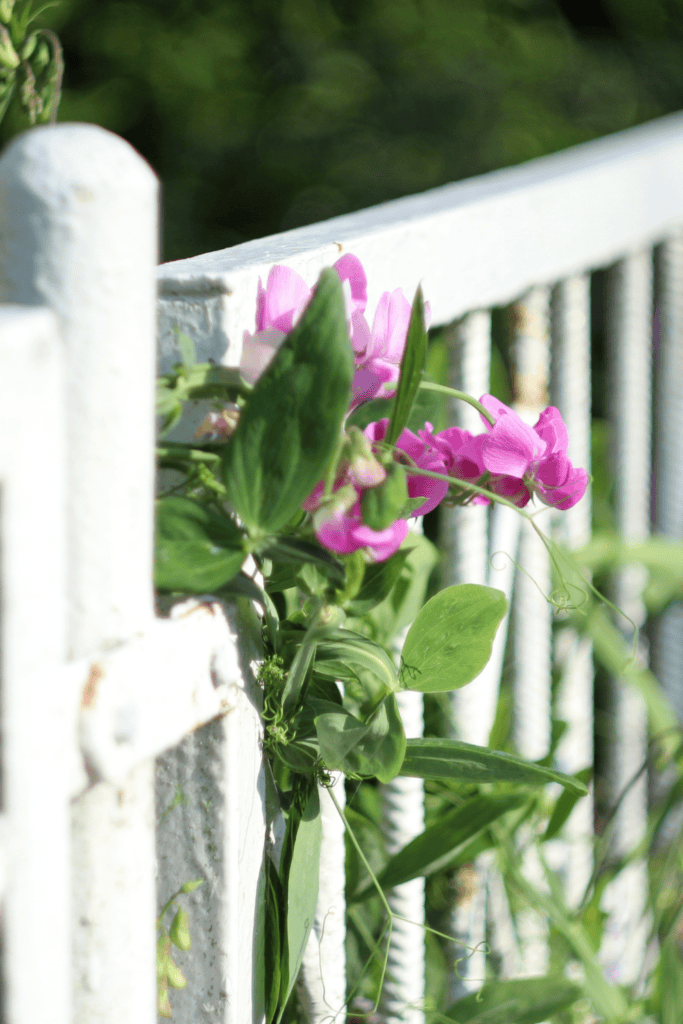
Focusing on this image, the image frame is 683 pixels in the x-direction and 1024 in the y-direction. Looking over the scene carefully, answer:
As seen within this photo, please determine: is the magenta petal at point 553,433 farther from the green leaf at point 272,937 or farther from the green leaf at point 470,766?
the green leaf at point 272,937

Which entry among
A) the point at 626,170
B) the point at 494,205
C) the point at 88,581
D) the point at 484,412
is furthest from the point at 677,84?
the point at 88,581

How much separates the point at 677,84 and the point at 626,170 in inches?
58.0

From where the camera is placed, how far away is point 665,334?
141 cm

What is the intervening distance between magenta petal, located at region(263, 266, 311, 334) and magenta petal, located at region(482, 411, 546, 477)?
3.8 inches

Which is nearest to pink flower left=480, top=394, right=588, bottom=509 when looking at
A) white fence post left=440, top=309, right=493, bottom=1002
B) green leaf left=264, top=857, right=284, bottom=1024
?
green leaf left=264, top=857, right=284, bottom=1024

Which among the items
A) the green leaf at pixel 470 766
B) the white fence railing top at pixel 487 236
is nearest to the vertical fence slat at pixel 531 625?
the white fence railing top at pixel 487 236

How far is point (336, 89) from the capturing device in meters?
2.04

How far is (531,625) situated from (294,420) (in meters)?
0.70

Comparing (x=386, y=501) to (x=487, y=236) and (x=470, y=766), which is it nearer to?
(x=470, y=766)

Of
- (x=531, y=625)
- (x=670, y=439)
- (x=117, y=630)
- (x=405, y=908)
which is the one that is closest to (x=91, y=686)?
(x=117, y=630)

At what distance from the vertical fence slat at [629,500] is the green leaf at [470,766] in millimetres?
833

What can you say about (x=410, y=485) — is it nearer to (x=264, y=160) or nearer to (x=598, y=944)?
(x=598, y=944)

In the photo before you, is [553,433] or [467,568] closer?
[553,433]

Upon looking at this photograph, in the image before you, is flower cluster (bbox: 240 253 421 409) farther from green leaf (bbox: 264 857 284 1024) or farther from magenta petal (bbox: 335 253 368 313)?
green leaf (bbox: 264 857 284 1024)
